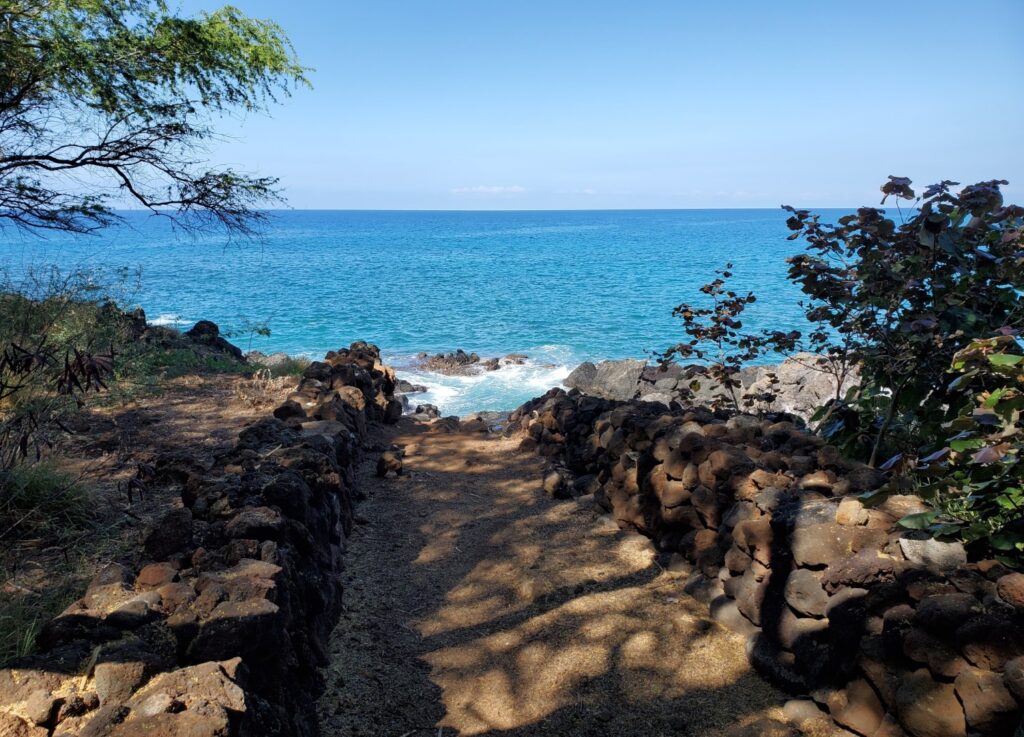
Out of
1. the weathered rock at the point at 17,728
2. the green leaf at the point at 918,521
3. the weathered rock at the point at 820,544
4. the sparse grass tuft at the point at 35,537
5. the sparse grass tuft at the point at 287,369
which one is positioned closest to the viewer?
the weathered rock at the point at 17,728

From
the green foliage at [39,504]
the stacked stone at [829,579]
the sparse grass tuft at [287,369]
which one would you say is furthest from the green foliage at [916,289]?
the sparse grass tuft at [287,369]

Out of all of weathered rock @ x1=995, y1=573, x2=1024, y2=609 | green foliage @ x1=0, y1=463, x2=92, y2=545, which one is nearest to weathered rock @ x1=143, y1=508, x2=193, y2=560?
green foliage @ x1=0, y1=463, x2=92, y2=545

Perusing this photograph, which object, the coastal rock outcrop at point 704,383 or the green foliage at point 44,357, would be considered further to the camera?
the coastal rock outcrop at point 704,383

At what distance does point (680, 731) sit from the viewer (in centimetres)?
378

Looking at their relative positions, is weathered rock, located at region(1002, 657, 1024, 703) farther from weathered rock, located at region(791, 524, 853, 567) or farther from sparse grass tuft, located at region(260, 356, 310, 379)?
sparse grass tuft, located at region(260, 356, 310, 379)

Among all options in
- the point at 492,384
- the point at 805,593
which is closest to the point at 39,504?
the point at 805,593

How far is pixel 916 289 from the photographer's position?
4.94 metres

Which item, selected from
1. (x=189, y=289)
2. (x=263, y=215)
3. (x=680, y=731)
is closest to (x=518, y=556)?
(x=680, y=731)

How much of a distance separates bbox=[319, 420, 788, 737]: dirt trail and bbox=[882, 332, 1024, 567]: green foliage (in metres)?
1.54

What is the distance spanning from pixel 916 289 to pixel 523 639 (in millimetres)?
3876

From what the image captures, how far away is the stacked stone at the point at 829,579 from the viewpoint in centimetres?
309

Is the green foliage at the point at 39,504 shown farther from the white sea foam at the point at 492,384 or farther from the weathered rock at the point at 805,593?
the white sea foam at the point at 492,384

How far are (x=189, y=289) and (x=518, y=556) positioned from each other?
149 feet

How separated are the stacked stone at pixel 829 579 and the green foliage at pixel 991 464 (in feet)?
0.80
